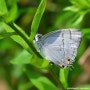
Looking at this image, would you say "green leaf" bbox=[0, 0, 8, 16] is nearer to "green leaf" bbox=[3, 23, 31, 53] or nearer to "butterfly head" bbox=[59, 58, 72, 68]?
"green leaf" bbox=[3, 23, 31, 53]

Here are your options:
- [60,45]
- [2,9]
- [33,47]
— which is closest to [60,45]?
[60,45]

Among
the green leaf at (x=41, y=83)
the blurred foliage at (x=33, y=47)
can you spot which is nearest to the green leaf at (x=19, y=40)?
the blurred foliage at (x=33, y=47)

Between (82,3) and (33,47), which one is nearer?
(33,47)

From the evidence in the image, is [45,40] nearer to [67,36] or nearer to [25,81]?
[67,36]

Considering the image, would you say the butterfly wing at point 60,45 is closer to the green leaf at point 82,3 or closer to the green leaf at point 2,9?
the green leaf at point 2,9

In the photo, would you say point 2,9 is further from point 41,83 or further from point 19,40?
point 41,83

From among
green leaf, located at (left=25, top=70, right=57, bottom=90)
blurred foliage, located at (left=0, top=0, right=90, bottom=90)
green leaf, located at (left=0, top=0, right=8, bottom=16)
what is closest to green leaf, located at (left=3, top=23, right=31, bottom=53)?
blurred foliage, located at (left=0, top=0, right=90, bottom=90)

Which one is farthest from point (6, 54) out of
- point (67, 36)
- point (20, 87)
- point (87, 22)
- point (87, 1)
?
point (67, 36)
